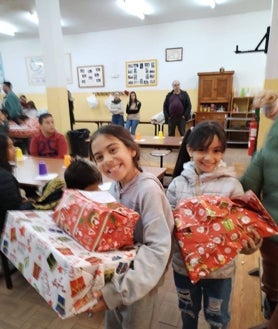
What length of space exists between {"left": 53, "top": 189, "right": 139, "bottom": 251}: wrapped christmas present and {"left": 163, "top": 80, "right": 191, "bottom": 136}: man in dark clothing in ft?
17.8

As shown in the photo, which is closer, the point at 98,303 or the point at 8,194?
the point at 98,303

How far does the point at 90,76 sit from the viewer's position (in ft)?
25.9

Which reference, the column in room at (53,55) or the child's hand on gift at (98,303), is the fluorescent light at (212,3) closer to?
the column in room at (53,55)

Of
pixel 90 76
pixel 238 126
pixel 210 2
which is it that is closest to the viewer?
pixel 210 2

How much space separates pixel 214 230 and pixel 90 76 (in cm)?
797

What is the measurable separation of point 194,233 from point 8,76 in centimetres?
1003

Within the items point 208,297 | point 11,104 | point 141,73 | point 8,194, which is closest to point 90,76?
point 141,73

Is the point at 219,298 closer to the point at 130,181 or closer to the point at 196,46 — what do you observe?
the point at 130,181

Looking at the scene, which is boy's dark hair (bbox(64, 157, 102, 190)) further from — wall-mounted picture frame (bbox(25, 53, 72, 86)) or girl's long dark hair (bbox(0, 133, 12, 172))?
wall-mounted picture frame (bbox(25, 53, 72, 86))

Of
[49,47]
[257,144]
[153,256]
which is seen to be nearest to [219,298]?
[153,256]

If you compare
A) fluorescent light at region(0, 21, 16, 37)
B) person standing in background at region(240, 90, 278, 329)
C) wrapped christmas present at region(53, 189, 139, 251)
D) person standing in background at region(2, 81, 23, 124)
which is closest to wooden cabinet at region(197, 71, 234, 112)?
person standing in background at region(2, 81, 23, 124)

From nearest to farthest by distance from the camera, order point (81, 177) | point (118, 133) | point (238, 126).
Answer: point (118, 133) → point (81, 177) → point (238, 126)

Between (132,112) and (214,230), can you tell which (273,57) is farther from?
(132,112)

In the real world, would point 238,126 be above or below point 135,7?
below
